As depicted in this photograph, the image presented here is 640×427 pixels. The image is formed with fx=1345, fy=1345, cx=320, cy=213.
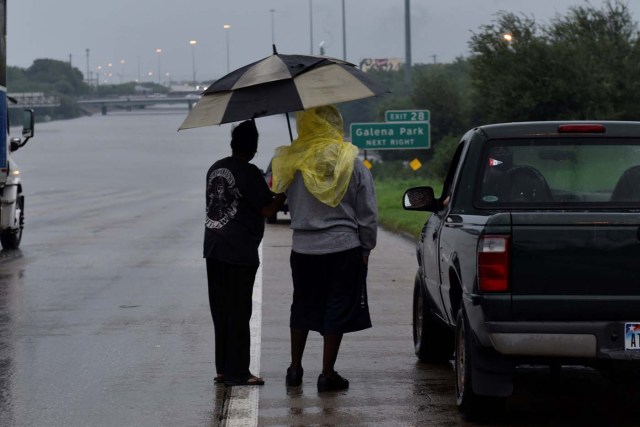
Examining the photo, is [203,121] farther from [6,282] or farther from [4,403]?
[6,282]

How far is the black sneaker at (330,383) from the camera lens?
8805mm

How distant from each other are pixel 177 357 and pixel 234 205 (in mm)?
2069

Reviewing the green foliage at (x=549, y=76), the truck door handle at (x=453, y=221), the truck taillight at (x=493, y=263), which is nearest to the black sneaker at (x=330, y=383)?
the truck door handle at (x=453, y=221)

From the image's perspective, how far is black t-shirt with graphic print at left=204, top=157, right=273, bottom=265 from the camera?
28.9 ft

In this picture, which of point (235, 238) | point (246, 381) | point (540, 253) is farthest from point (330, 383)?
point (540, 253)

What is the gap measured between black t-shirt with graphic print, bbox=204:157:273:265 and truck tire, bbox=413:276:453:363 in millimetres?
1602

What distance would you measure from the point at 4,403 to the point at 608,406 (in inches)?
150

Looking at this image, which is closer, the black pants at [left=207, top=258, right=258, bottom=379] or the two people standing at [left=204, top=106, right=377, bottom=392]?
the two people standing at [left=204, top=106, right=377, bottom=392]

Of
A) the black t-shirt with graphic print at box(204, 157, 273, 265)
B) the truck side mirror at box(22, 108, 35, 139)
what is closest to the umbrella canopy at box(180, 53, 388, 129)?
the black t-shirt with graphic print at box(204, 157, 273, 265)

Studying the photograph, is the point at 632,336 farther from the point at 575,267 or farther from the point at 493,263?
the point at 493,263

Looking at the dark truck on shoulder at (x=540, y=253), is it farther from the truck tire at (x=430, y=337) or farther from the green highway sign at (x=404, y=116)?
the green highway sign at (x=404, y=116)

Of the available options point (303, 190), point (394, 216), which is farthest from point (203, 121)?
point (394, 216)

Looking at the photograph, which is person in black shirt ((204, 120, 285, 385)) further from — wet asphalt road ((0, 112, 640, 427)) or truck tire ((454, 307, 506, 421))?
truck tire ((454, 307, 506, 421))

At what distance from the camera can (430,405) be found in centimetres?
841
